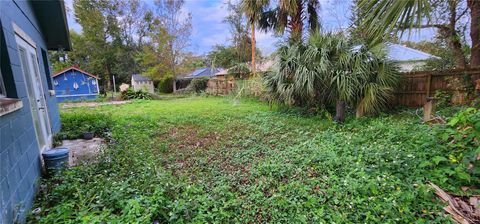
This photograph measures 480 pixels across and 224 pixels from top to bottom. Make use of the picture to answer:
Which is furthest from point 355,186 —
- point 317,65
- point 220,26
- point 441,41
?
point 220,26

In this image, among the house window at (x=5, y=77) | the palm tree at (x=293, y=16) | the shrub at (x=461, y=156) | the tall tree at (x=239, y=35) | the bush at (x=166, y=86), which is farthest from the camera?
the bush at (x=166, y=86)

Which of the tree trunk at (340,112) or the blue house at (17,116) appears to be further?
the tree trunk at (340,112)

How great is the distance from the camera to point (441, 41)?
7.63 m

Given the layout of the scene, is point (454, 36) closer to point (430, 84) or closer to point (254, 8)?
point (430, 84)

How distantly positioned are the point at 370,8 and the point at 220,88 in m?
12.3

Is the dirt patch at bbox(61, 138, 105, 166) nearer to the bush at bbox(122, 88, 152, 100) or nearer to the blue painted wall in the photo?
the blue painted wall

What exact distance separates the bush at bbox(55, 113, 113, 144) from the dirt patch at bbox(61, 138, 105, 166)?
0.15 metres

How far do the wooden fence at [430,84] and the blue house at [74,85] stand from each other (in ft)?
56.6

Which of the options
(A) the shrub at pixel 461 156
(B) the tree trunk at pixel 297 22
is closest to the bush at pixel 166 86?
(B) the tree trunk at pixel 297 22

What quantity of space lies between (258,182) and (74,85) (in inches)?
664

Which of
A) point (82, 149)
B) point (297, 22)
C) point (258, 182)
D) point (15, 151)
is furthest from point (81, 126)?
point (297, 22)

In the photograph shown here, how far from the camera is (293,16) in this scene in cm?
816

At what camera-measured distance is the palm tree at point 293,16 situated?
7.97m

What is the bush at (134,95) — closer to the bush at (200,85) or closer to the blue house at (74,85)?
the blue house at (74,85)
